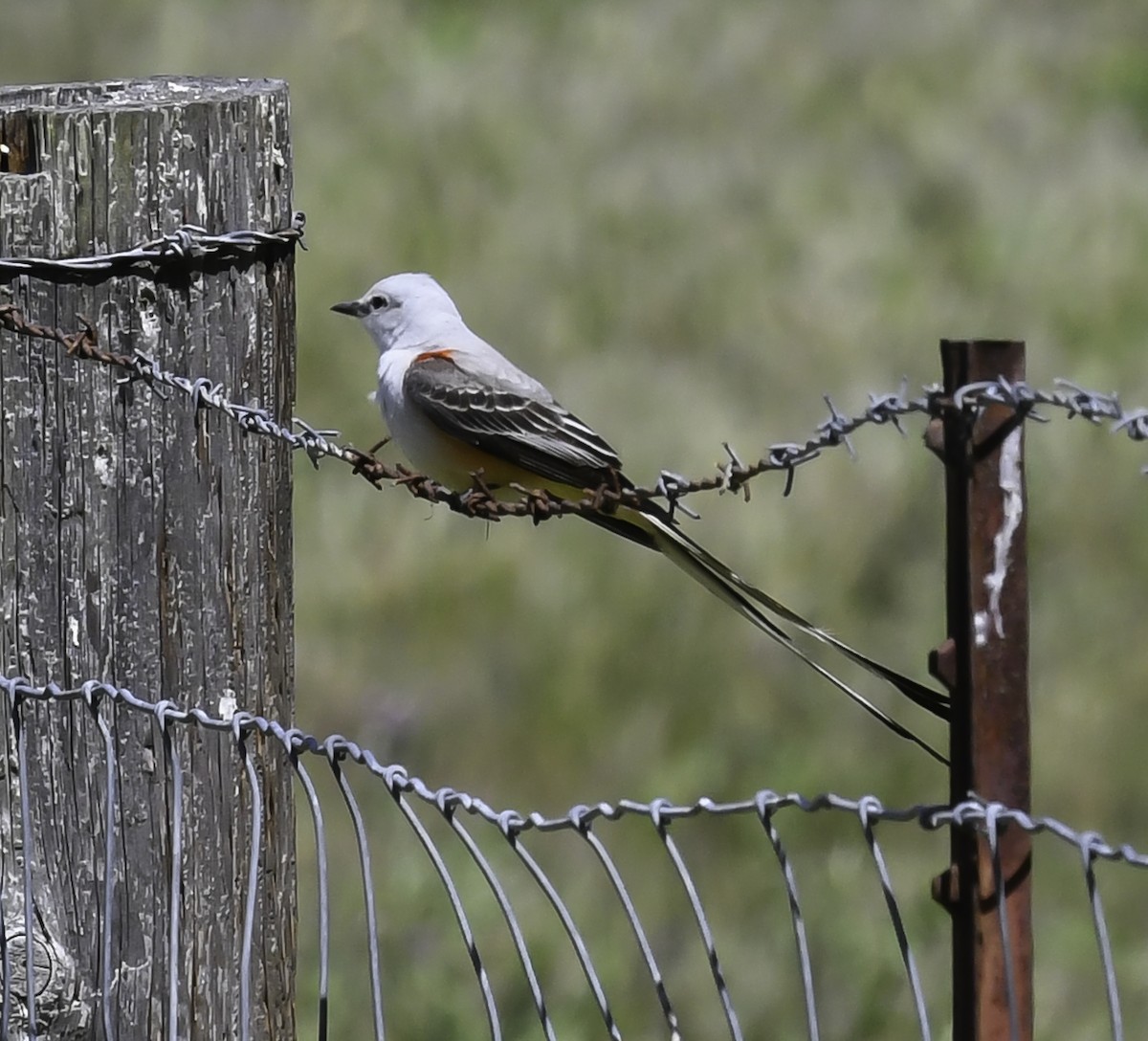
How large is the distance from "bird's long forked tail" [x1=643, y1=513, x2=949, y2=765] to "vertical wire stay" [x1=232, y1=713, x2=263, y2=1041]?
2.57 feet

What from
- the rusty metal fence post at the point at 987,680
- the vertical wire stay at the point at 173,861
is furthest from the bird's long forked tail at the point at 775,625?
the vertical wire stay at the point at 173,861

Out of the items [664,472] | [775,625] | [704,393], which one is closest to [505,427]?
[775,625]

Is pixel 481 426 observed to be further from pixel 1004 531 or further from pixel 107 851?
pixel 1004 531

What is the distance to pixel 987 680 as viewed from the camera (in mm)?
1965

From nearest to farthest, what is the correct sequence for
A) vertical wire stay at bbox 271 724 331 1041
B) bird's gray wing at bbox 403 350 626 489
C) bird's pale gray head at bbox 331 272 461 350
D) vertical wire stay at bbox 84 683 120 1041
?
vertical wire stay at bbox 271 724 331 1041 → vertical wire stay at bbox 84 683 120 1041 → bird's gray wing at bbox 403 350 626 489 → bird's pale gray head at bbox 331 272 461 350

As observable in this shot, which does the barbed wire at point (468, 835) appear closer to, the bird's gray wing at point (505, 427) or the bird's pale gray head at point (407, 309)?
the bird's gray wing at point (505, 427)

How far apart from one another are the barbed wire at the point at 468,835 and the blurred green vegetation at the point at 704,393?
7.49 ft

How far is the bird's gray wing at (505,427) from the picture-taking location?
15.3 ft

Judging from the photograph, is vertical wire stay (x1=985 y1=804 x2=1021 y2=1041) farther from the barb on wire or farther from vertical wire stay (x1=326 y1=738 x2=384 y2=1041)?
the barb on wire

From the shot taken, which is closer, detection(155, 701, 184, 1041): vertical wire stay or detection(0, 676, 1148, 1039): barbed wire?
detection(0, 676, 1148, 1039): barbed wire

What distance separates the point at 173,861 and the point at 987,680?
1389 millimetres

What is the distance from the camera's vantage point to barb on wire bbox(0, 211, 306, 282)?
9.29ft

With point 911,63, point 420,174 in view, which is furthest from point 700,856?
point 911,63

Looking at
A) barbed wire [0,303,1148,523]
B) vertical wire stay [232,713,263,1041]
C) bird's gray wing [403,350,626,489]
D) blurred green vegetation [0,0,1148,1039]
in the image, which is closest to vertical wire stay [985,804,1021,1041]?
barbed wire [0,303,1148,523]
